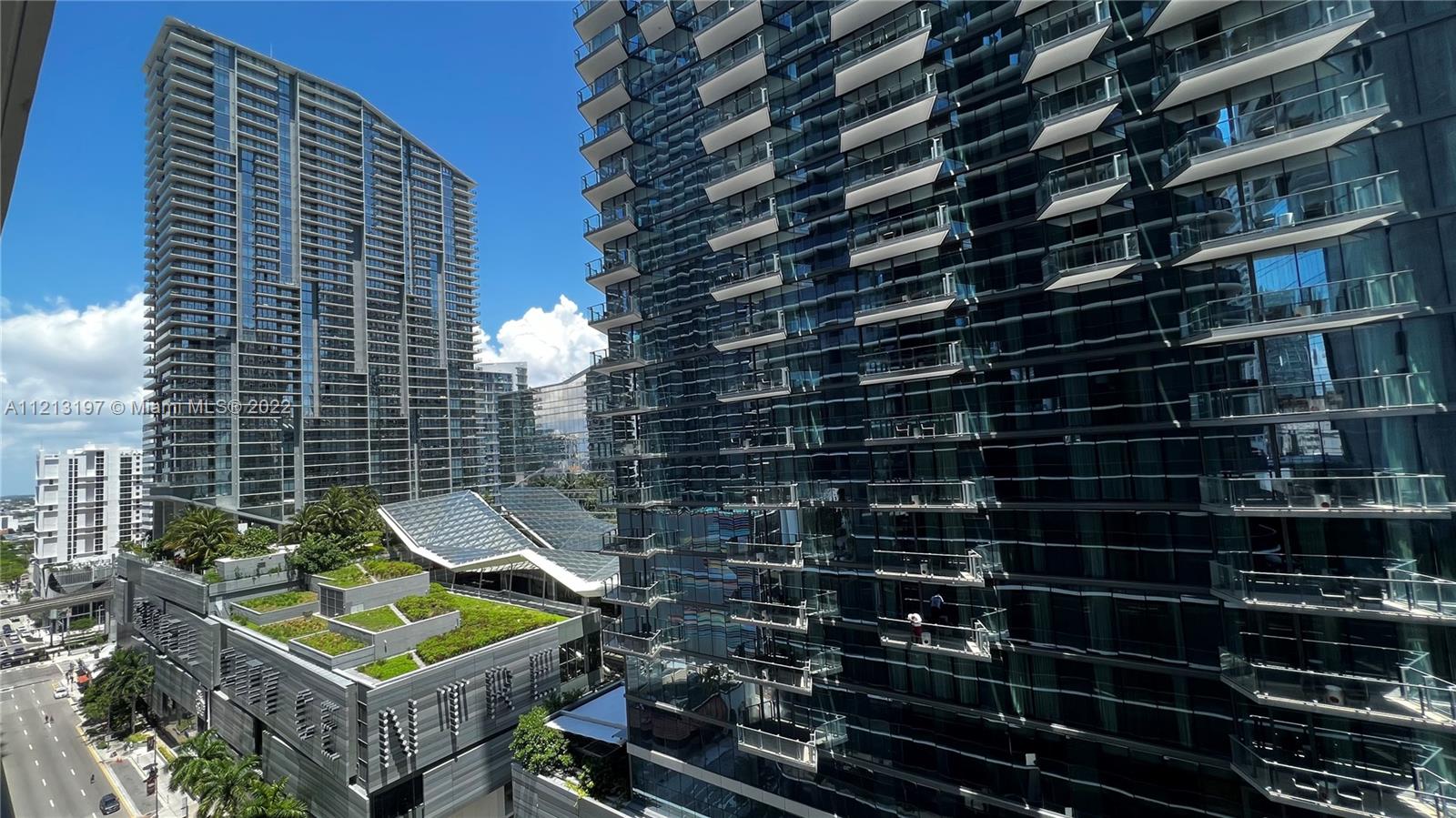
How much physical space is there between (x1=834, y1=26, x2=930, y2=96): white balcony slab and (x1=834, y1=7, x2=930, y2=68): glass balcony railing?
0.11 m

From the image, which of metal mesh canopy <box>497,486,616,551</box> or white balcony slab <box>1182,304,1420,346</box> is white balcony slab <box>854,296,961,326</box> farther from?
metal mesh canopy <box>497,486,616,551</box>

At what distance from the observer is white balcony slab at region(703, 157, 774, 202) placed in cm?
2242

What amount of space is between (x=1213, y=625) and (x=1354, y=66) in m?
12.5

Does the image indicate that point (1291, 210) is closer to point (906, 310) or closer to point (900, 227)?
point (906, 310)

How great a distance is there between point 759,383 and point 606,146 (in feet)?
43.0

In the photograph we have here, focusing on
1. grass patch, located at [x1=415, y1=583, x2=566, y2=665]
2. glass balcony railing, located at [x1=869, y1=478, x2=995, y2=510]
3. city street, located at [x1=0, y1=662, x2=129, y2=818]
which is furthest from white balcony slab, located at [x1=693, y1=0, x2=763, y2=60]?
city street, located at [x1=0, y1=662, x2=129, y2=818]

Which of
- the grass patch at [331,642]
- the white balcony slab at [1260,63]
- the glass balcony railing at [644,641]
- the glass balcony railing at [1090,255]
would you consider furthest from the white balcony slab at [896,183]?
the grass patch at [331,642]

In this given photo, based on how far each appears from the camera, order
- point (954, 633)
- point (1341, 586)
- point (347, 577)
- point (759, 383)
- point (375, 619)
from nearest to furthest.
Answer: point (1341, 586), point (954, 633), point (759, 383), point (375, 619), point (347, 577)

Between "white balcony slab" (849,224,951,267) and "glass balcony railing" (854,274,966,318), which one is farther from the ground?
"white balcony slab" (849,224,951,267)

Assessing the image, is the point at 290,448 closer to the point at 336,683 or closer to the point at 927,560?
the point at 336,683

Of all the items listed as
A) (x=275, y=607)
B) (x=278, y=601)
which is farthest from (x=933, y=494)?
(x=278, y=601)

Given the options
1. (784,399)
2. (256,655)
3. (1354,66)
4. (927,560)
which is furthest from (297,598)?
Result: (1354,66)

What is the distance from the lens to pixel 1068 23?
1641 centimetres

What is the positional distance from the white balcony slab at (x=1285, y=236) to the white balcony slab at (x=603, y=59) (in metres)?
22.1
